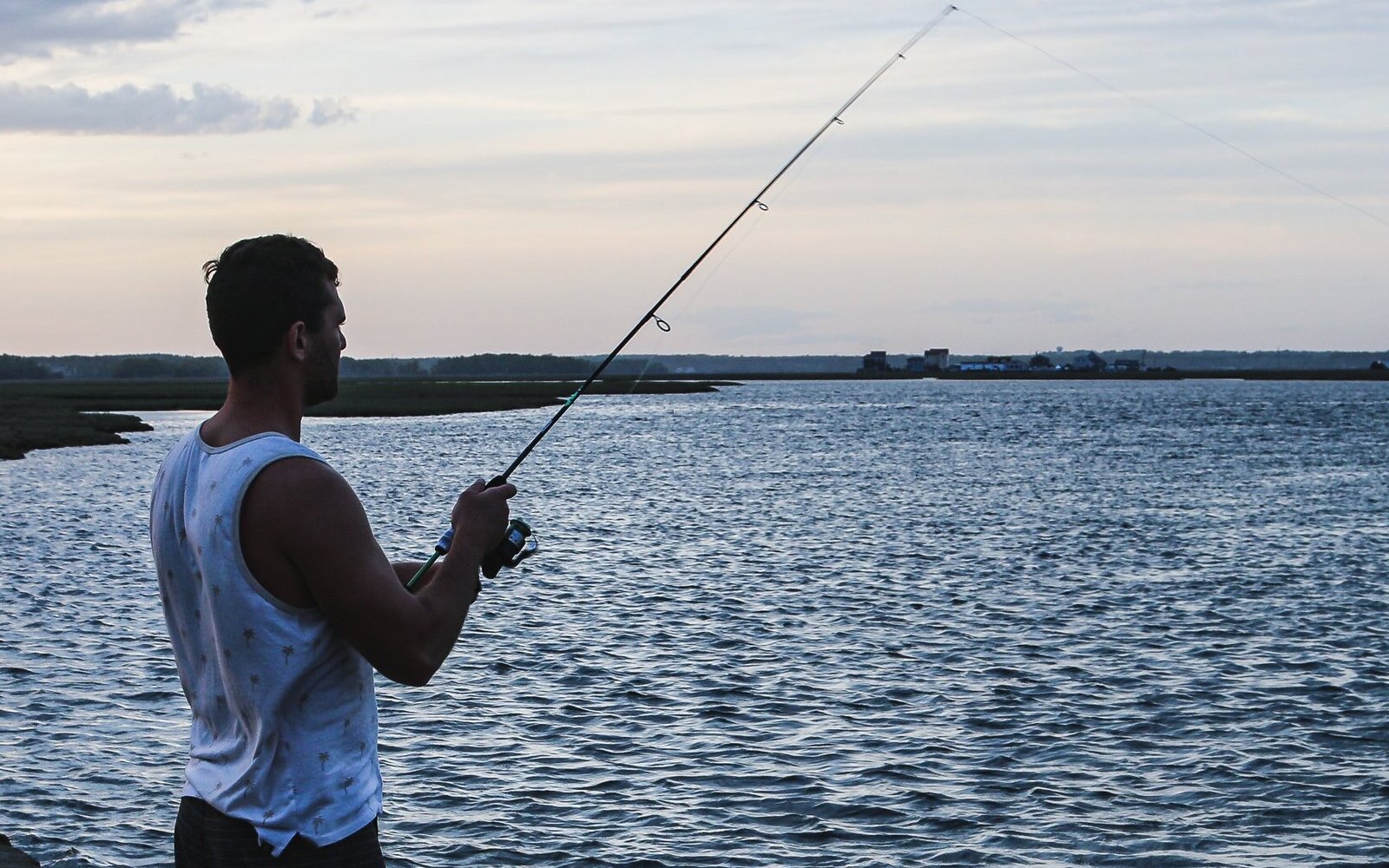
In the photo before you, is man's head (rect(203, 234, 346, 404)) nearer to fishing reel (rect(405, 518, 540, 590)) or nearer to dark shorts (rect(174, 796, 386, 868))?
fishing reel (rect(405, 518, 540, 590))

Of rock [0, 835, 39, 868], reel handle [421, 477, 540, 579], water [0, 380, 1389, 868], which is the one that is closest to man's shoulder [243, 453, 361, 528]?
reel handle [421, 477, 540, 579]

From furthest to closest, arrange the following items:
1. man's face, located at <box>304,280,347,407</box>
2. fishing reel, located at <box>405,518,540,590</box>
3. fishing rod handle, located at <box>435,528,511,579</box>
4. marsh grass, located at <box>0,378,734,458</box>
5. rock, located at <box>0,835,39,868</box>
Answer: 1. marsh grass, located at <box>0,378,734,458</box>
2. rock, located at <box>0,835,39,868</box>
3. fishing rod handle, located at <box>435,528,511,579</box>
4. fishing reel, located at <box>405,518,540,590</box>
5. man's face, located at <box>304,280,347,407</box>

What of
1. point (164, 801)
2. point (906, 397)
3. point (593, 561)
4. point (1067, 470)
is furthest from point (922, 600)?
point (906, 397)

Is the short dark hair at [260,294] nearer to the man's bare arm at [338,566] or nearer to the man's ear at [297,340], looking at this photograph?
the man's ear at [297,340]

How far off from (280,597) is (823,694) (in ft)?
36.2

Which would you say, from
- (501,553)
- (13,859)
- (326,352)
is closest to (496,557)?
(501,553)

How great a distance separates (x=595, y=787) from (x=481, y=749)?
1375 mm

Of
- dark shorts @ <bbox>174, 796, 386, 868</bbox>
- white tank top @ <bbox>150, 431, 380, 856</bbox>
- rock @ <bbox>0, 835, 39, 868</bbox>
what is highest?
white tank top @ <bbox>150, 431, 380, 856</bbox>

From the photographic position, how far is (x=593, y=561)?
23828 millimetres

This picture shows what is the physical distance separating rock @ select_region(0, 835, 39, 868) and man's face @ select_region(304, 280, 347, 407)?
5.70 meters

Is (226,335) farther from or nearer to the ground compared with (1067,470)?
farther from the ground

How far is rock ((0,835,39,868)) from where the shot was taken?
24.5ft

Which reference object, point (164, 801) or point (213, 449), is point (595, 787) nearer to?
point (164, 801)

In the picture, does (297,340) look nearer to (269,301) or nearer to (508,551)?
(269,301)
